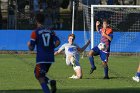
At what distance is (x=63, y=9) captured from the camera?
39500mm

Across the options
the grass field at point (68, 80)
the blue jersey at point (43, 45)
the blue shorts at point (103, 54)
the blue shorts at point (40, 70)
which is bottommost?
the grass field at point (68, 80)

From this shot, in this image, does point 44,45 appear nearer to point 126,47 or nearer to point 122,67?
point 122,67

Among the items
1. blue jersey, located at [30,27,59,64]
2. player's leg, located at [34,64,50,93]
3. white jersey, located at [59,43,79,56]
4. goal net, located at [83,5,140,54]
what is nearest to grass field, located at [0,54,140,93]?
white jersey, located at [59,43,79,56]

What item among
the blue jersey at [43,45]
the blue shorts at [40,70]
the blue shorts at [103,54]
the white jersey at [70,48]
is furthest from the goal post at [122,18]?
the blue shorts at [40,70]

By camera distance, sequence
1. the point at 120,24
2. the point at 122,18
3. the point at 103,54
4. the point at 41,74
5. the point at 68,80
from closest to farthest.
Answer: the point at 41,74 < the point at 68,80 < the point at 103,54 < the point at 120,24 < the point at 122,18

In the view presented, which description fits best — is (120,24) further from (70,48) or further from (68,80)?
(68,80)

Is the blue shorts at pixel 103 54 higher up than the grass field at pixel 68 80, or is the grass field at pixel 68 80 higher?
the blue shorts at pixel 103 54

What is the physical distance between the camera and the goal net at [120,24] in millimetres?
29812

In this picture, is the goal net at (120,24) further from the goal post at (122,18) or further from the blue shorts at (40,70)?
the blue shorts at (40,70)

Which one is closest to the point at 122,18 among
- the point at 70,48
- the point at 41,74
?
the point at 70,48

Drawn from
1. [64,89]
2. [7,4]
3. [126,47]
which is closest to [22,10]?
[7,4]

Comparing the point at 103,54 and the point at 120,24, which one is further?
the point at 120,24

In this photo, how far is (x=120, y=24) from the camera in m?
33.2

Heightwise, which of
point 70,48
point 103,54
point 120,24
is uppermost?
point 120,24
